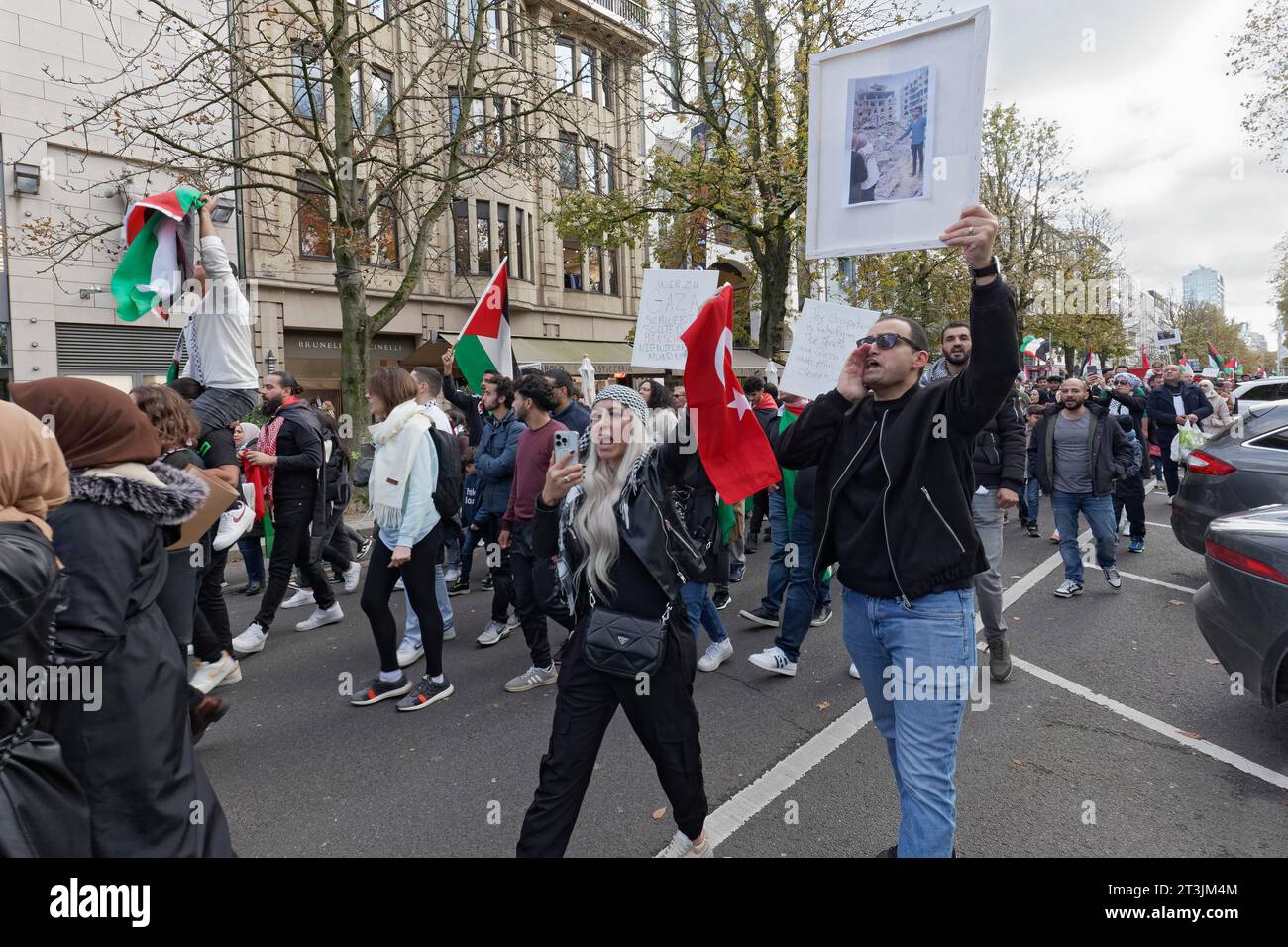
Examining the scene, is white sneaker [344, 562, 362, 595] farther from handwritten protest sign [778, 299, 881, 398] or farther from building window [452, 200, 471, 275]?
building window [452, 200, 471, 275]

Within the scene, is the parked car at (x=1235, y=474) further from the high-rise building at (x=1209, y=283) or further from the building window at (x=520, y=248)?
the high-rise building at (x=1209, y=283)

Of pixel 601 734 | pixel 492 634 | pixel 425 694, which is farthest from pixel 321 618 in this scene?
pixel 601 734

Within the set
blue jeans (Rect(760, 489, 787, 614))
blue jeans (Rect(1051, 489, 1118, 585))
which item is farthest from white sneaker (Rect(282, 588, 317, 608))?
blue jeans (Rect(1051, 489, 1118, 585))

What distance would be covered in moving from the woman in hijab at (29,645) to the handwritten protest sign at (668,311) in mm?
3417

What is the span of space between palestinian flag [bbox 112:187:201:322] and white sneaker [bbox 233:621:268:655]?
246 cm

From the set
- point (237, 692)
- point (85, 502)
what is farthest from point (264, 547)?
point (85, 502)

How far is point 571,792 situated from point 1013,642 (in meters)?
4.28

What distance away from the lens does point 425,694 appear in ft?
15.4

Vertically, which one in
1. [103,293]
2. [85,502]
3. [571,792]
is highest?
[103,293]

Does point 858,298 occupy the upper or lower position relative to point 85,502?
upper

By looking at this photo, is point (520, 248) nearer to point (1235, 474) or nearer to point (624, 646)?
point (1235, 474)

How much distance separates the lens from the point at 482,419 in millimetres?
7449

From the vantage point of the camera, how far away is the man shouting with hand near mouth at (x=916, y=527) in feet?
7.79

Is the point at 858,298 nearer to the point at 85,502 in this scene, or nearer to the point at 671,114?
the point at 671,114
